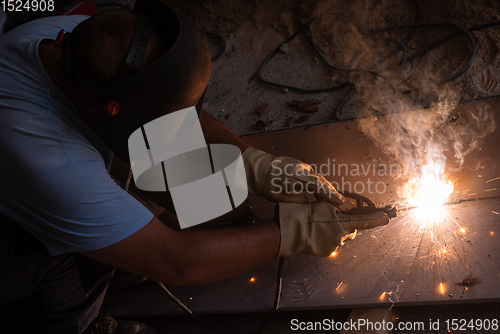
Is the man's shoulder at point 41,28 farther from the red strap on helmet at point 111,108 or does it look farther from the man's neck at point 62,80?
the red strap on helmet at point 111,108

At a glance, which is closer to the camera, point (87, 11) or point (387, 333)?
point (387, 333)

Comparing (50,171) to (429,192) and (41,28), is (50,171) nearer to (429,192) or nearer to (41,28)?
(41,28)

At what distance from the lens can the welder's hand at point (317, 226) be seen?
154cm

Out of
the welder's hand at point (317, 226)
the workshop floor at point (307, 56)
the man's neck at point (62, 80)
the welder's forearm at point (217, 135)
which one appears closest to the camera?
the man's neck at point (62, 80)

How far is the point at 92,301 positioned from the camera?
1.67 meters

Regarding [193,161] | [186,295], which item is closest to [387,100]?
[193,161]

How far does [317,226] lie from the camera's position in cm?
155

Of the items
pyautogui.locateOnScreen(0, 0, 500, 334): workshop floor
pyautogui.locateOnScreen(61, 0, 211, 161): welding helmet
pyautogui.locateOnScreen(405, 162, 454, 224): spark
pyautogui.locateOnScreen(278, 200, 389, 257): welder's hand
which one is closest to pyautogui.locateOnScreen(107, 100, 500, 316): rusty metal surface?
pyautogui.locateOnScreen(405, 162, 454, 224): spark

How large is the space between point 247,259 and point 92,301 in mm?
848

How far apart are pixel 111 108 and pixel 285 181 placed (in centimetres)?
87

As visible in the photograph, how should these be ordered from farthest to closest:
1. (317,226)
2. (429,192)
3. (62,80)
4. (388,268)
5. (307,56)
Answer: (307,56) < (429,192) < (388,268) < (317,226) < (62,80)

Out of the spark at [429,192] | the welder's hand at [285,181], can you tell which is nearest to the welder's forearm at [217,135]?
the welder's hand at [285,181]

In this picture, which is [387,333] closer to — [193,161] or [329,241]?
[329,241]

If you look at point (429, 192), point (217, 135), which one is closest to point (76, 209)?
point (217, 135)
